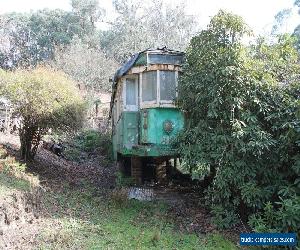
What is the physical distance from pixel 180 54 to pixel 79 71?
20584mm

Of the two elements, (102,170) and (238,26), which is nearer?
(238,26)

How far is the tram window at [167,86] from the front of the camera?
11203mm

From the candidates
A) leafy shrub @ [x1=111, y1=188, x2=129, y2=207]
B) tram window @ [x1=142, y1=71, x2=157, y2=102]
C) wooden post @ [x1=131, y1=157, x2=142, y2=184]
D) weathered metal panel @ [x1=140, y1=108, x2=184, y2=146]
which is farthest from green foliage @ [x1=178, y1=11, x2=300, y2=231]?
wooden post @ [x1=131, y1=157, x2=142, y2=184]

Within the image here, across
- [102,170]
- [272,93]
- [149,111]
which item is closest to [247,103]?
[272,93]

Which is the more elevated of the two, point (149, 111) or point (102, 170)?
point (149, 111)

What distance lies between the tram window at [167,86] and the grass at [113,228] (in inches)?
123

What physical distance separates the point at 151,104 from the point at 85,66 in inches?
832

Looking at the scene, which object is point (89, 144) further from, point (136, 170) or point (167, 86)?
point (167, 86)

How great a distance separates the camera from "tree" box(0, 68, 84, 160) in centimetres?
1142

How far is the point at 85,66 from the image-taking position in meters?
31.3

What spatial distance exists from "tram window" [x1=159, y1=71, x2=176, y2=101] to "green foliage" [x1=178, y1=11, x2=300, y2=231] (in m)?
1.30

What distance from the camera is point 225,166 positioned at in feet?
29.0

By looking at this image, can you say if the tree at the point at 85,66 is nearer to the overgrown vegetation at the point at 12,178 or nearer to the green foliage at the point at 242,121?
the overgrown vegetation at the point at 12,178

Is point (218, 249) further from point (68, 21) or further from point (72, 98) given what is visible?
point (68, 21)
